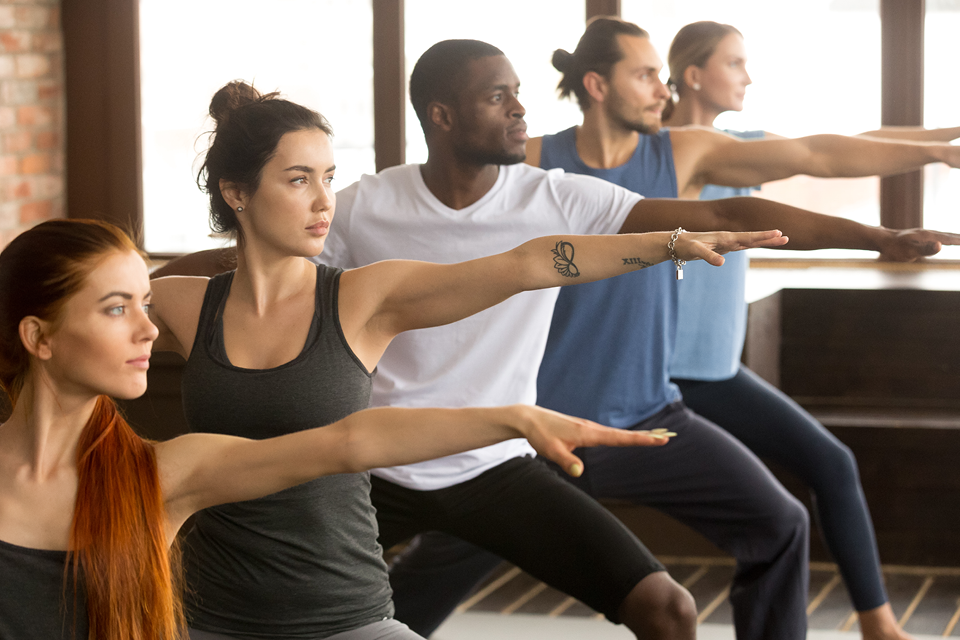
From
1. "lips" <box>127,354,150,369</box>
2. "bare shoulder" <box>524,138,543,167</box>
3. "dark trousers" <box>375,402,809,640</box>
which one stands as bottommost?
"dark trousers" <box>375,402,809,640</box>

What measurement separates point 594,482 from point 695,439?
8.7 inches

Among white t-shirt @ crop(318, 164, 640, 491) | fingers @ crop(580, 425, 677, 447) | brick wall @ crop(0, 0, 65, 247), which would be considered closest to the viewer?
fingers @ crop(580, 425, 677, 447)

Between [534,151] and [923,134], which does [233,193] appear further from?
[923,134]

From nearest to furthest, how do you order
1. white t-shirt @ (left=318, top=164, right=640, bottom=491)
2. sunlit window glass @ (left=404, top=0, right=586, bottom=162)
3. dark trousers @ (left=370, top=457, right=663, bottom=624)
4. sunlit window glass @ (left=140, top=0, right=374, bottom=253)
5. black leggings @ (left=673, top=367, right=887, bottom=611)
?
dark trousers @ (left=370, top=457, right=663, bottom=624), white t-shirt @ (left=318, top=164, right=640, bottom=491), black leggings @ (left=673, top=367, right=887, bottom=611), sunlit window glass @ (left=404, top=0, right=586, bottom=162), sunlit window glass @ (left=140, top=0, right=374, bottom=253)

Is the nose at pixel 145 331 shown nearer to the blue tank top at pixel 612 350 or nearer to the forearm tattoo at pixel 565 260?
the forearm tattoo at pixel 565 260

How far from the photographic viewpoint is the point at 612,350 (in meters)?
2.28

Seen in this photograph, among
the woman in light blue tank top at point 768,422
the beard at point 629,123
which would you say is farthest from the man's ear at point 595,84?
the woman in light blue tank top at point 768,422

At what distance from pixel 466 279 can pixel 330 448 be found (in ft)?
1.33

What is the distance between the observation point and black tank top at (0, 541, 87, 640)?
124cm

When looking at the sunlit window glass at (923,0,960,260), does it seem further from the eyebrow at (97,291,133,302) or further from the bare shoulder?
the eyebrow at (97,291,133,302)

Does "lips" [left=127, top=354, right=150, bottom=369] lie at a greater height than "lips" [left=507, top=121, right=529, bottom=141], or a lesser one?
lesser

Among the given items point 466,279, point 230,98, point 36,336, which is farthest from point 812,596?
point 36,336

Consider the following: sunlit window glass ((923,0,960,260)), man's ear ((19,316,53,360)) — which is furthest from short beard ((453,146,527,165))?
sunlit window glass ((923,0,960,260))

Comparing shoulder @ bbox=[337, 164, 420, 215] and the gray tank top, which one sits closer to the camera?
the gray tank top
